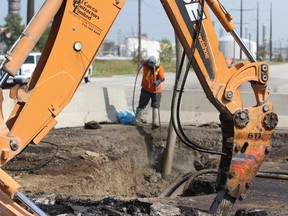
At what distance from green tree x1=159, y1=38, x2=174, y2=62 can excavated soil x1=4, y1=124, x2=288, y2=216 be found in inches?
2000

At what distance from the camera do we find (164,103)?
1653 cm

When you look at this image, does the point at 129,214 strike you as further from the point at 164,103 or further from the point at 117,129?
the point at 164,103

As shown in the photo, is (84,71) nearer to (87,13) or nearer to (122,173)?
(87,13)

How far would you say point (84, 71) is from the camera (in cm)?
564

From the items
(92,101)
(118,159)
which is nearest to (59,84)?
(118,159)

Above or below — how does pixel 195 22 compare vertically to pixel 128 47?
above

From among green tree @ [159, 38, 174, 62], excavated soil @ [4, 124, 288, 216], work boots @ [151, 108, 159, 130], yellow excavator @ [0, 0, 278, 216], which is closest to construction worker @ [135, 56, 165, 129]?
work boots @ [151, 108, 159, 130]

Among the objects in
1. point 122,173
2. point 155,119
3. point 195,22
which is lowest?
point 122,173

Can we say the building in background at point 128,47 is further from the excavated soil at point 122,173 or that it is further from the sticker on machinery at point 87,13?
the sticker on machinery at point 87,13

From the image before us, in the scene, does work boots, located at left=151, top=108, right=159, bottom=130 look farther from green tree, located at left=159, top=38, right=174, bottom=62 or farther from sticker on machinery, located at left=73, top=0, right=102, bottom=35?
green tree, located at left=159, top=38, right=174, bottom=62

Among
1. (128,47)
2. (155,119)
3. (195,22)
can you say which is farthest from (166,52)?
(195,22)

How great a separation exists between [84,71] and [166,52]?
63422 millimetres

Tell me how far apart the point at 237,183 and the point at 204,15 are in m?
1.69

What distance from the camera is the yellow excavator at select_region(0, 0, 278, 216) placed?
17.4 feet
